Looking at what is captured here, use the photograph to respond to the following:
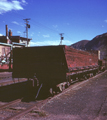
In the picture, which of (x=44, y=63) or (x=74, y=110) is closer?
(x=74, y=110)

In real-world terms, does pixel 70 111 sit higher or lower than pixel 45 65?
lower

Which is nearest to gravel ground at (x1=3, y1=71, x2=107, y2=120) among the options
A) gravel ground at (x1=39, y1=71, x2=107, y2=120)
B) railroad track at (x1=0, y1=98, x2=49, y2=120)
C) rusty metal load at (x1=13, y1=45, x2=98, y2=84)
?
gravel ground at (x1=39, y1=71, x2=107, y2=120)

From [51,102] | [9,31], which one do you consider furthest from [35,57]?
[9,31]

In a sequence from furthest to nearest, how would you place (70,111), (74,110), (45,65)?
(45,65)
(74,110)
(70,111)

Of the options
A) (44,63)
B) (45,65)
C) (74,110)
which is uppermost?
(44,63)

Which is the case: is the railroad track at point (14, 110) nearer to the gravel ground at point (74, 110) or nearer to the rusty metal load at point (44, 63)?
the gravel ground at point (74, 110)

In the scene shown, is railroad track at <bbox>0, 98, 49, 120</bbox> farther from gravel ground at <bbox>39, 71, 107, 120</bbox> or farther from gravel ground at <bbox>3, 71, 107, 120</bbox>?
gravel ground at <bbox>39, 71, 107, 120</bbox>

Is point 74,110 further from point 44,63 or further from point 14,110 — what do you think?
point 44,63

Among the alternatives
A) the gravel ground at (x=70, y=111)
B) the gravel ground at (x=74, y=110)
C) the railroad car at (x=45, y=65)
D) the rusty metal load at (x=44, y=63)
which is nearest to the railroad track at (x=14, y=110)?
the gravel ground at (x=70, y=111)

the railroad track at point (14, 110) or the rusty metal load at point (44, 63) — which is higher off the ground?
the rusty metal load at point (44, 63)

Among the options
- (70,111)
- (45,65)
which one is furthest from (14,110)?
(45,65)

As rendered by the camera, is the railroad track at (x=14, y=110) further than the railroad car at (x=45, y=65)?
No

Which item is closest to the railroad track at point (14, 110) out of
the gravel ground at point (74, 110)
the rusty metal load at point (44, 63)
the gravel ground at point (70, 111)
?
the gravel ground at point (70, 111)

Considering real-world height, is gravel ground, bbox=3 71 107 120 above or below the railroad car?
below
